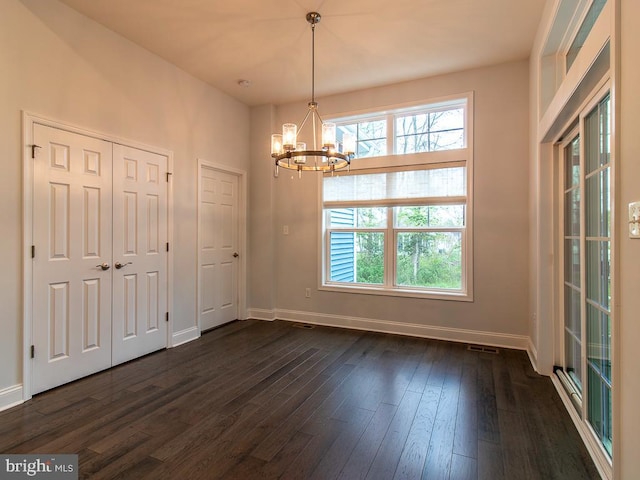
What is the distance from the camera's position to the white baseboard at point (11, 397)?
93.5 inches

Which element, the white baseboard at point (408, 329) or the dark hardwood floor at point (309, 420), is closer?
the dark hardwood floor at point (309, 420)

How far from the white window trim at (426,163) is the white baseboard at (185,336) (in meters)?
1.65

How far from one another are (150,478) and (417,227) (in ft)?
11.3

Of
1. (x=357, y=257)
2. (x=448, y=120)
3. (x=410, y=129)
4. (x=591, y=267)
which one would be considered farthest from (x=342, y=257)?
(x=591, y=267)

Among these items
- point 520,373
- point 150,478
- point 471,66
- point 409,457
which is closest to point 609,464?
point 409,457

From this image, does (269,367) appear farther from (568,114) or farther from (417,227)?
(568,114)

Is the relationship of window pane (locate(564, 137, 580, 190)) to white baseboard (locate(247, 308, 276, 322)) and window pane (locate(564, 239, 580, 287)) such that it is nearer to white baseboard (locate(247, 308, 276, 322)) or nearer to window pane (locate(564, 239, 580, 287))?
window pane (locate(564, 239, 580, 287))

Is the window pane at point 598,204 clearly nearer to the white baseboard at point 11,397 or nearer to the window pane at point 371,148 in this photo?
the window pane at point 371,148

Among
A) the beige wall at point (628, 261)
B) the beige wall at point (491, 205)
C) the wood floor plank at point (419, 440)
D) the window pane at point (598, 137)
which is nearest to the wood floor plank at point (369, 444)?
the wood floor plank at point (419, 440)

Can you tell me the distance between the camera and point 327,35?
3.17m

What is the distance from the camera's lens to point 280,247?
4863 millimetres

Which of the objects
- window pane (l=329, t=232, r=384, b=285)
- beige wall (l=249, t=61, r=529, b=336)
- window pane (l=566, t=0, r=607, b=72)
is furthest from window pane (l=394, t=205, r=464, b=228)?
window pane (l=566, t=0, r=607, b=72)

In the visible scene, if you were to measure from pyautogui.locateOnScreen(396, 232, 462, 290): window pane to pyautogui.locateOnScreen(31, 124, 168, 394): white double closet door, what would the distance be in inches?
110

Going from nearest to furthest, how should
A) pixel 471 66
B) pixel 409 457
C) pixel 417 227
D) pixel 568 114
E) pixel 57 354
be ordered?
1. pixel 409 457
2. pixel 568 114
3. pixel 57 354
4. pixel 471 66
5. pixel 417 227
